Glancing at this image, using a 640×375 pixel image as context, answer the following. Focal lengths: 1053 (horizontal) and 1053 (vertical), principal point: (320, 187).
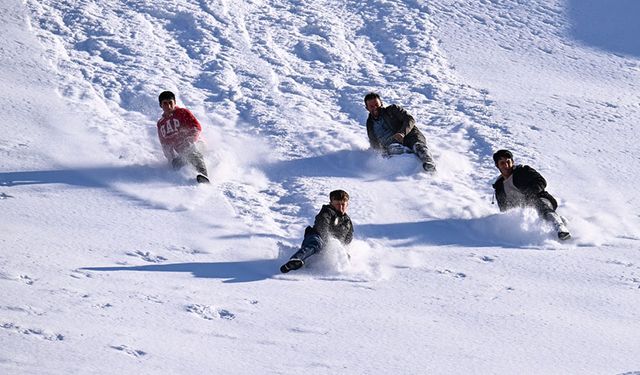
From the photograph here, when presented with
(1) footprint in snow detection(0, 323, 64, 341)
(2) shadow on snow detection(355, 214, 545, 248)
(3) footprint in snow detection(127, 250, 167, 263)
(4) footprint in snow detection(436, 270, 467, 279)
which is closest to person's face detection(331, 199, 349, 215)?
(2) shadow on snow detection(355, 214, 545, 248)

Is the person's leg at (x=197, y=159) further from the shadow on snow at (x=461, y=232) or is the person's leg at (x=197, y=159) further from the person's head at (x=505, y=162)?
the person's head at (x=505, y=162)

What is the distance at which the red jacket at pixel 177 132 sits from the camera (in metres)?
10.0

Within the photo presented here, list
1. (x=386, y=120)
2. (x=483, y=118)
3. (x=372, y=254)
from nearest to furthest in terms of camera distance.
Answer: (x=372, y=254)
(x=386, y=120)
(x=483, y=118)

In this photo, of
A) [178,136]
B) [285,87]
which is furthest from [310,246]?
[285,87]

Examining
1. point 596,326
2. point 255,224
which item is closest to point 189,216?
point 255,224

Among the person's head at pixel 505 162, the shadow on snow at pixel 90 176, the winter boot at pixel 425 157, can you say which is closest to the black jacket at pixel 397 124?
Answer: the winter boot at pixel 425 157

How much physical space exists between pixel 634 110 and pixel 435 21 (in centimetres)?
346

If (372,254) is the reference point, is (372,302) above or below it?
below

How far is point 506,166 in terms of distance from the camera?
30.1 ft

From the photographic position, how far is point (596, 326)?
712cm

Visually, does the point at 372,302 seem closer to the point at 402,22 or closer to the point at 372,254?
the point at 372,254

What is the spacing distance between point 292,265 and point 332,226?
0.62 meters

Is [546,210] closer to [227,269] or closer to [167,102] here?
[227,269]

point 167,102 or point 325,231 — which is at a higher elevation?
point 167,102
